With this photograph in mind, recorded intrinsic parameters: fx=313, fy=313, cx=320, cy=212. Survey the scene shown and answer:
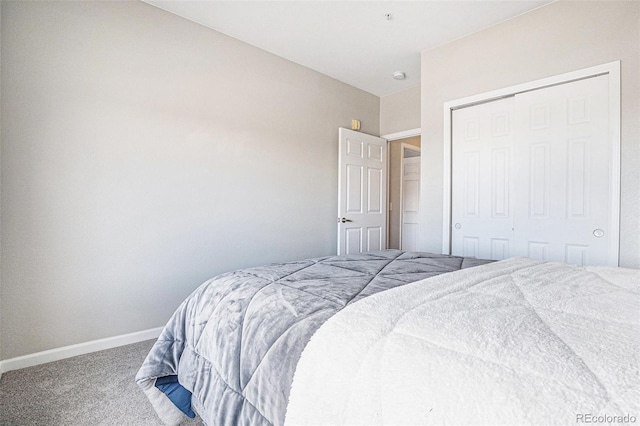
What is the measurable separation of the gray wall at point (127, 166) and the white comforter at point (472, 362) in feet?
7.58

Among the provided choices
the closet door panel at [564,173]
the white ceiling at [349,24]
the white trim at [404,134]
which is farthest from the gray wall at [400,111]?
the closet door panel at [564,173]

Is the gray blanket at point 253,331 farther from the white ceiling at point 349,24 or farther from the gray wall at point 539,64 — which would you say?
the white ceiling at point 349,24

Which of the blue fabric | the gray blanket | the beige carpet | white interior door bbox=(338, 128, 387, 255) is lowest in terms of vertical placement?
the beige carpet

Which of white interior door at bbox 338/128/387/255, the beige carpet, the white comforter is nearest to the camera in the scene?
the white comforter

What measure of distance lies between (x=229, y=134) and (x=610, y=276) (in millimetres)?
2940

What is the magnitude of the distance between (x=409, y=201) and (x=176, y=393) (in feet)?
15.2

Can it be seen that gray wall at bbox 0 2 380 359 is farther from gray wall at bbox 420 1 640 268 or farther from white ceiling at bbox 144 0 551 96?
gray wall at bbox 420 1 640 268

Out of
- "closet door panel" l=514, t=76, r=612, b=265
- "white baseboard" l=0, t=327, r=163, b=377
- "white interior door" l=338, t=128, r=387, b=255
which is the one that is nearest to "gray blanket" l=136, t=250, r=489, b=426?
"white baseboard" l=0, t=327, r=163, b=377

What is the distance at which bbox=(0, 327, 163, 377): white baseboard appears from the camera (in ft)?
6.74

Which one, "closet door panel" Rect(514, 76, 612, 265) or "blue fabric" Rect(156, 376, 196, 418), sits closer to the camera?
"blue fabric" Rect(156, 376, 196, 418)

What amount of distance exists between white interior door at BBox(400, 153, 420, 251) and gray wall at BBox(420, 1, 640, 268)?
193cm

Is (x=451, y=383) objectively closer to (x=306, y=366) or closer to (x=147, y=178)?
(x=306, y=366)

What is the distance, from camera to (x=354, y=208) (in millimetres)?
4160

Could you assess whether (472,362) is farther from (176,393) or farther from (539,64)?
(539,64)
